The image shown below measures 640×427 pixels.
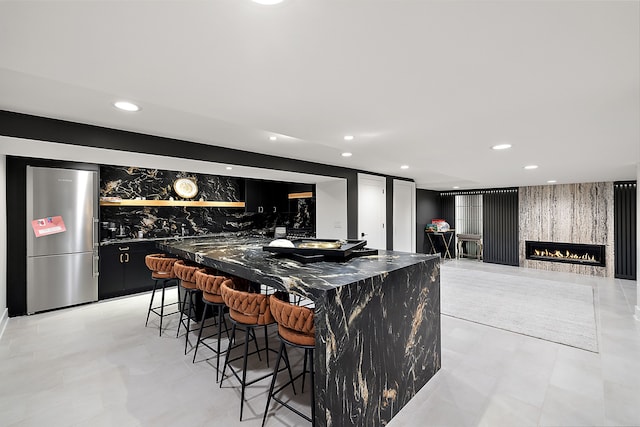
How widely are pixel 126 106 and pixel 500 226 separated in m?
8.61

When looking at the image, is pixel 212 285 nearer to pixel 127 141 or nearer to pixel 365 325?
pixel 365 325

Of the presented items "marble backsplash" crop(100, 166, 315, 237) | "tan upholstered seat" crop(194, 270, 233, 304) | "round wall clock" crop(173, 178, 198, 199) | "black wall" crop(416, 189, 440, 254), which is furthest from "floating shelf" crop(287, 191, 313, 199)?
"tan upholstered seat" crop(194, 270, 233, 304)

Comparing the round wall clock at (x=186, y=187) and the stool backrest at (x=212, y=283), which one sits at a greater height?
the round wall clock at (x=186, y=187)

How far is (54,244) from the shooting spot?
398 centimetres

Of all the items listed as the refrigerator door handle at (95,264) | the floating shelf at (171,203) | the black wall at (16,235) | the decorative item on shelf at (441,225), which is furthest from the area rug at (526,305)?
the black wall at (16,235)

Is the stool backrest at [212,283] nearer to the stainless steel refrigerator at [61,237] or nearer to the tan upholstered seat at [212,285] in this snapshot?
the tan upholstered seat at [212,285]

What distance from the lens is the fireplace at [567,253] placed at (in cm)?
650

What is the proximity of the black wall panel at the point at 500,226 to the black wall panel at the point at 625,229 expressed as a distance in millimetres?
1838

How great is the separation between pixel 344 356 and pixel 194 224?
16.9ft

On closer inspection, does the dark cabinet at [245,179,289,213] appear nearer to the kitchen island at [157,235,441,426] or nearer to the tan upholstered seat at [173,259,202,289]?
the tan upholstered seat at [173,259,202,289]

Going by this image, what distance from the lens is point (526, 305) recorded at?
4340 mm

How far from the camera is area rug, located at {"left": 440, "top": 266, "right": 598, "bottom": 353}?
338 centimetres

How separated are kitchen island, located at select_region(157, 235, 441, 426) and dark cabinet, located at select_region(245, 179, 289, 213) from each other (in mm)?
3998

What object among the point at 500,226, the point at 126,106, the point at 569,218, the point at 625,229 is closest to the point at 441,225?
the point at 500,226
